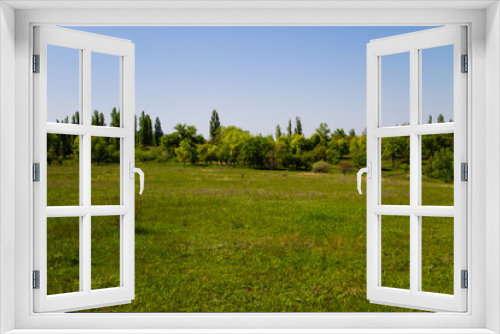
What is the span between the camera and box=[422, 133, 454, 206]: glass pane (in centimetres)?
690

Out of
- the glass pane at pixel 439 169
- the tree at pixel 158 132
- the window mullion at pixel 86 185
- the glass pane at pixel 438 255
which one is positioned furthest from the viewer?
the tree at pixel 158 132

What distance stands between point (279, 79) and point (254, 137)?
1.30m

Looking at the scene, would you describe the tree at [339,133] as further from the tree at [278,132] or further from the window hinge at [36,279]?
the window hinge at [36,279]

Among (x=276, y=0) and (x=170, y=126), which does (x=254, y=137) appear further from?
(x=276, y=0)

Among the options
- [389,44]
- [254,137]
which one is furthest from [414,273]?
[254,137]

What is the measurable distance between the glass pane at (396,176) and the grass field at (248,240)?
0.09 ft

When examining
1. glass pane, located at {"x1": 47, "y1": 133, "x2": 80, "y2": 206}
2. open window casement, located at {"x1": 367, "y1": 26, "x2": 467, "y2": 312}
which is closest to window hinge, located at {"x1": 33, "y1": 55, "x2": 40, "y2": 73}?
open window casement, located at {"x1": 367, "y1": 26, "x2": 467, "y2": 312}

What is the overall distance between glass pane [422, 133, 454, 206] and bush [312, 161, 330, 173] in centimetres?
213

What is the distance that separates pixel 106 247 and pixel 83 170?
4.44 metres

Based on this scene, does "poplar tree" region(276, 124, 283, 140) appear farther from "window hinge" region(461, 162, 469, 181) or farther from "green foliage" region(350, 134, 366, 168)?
"window hinge" region(461, 162, 469, 181)

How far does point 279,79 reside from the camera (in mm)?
8336

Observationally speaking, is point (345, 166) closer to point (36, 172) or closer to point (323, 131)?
point (323, 131)

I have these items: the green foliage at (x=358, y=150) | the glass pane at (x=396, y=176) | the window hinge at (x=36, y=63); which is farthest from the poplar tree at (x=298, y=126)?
the window hinge at (x=36, y=63)

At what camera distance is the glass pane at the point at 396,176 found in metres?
6.94
